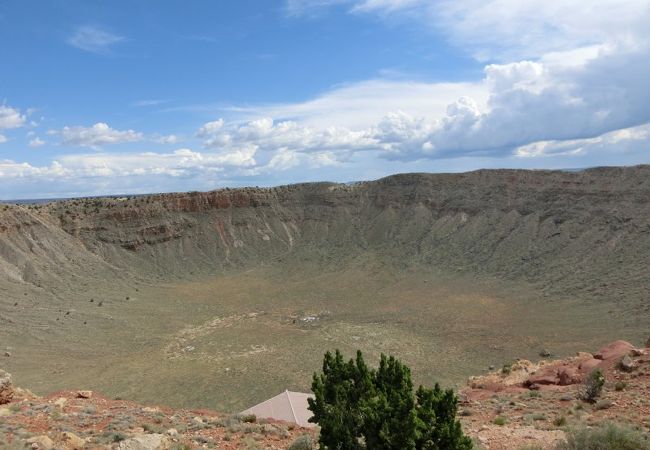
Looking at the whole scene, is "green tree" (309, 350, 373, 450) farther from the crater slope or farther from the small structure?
the crater slope

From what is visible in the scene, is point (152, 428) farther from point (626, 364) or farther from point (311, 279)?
point (311, 279)

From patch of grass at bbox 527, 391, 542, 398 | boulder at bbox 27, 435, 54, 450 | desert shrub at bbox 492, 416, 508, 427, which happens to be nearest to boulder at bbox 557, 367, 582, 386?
patch of grass at bbox 527, 391, 542, 398

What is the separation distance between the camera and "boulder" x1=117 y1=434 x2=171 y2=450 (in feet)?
38.9

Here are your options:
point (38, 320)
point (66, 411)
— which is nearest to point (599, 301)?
point (66, 411)

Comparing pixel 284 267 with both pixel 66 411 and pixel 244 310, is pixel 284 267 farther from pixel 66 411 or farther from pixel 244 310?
pixel 66 411

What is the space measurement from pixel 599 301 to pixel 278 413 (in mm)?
33966

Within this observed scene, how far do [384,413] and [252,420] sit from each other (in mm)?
5934

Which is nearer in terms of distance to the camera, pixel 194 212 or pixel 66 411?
pixel 66 411

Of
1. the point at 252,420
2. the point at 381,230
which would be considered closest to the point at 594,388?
the point at 252,420

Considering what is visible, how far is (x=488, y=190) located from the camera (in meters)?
69.2

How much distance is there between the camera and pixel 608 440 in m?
11.6

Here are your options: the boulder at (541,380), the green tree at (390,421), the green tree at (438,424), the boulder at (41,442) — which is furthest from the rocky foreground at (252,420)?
the green tree at (438,424)

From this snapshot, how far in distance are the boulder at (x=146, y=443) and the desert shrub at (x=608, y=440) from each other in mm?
9768

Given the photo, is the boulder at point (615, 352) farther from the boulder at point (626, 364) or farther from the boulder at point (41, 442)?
the boulder at point (41, 442)
